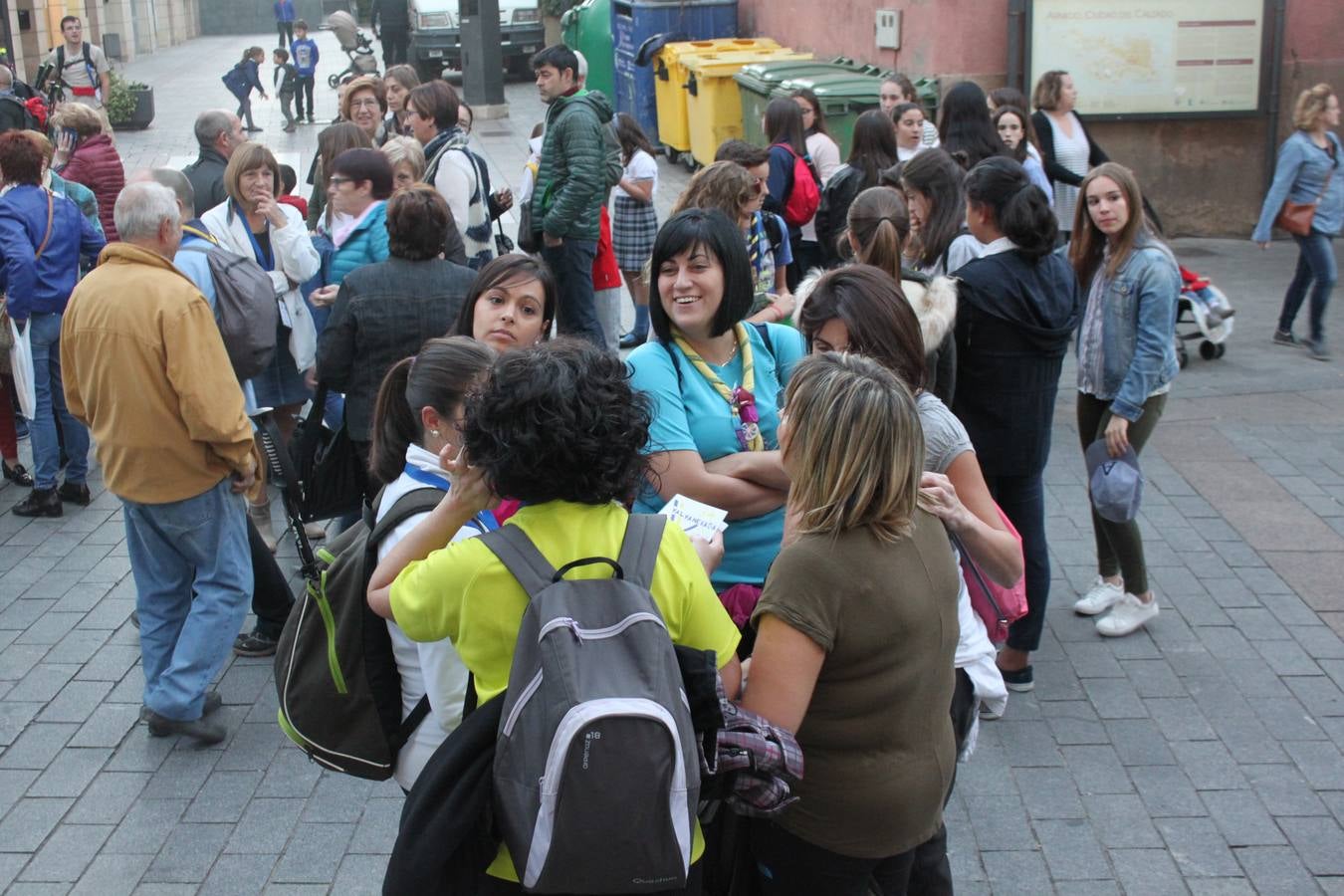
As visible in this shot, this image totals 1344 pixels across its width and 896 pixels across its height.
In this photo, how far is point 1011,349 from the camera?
4.77 meters

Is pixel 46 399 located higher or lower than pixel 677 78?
lower

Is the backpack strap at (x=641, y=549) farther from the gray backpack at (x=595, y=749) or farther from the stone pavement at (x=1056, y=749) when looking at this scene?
the stone pavement at (x=1056, y=749)

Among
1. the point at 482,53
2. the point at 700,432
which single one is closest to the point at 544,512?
the point at 700,432

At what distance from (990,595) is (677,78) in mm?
13852

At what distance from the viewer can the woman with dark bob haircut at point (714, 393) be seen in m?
3.56

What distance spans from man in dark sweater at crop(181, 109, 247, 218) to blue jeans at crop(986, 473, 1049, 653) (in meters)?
4.67

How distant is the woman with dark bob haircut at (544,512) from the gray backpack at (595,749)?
12 cm

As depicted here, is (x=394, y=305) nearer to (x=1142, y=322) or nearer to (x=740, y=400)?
(x=740, y=400)

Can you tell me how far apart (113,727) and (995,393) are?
338 cm

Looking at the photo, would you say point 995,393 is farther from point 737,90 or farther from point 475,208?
point 737,90

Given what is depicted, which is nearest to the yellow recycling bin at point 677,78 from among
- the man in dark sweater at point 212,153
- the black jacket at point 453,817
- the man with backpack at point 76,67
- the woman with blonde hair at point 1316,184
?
the man with backpack at point 76,67

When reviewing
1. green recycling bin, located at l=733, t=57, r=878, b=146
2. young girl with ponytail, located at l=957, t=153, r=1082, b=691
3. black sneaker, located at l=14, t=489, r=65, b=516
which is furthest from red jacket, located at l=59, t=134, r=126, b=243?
green recycling bin, located at l=733, t=57, r=878, b=146

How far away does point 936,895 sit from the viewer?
331cm

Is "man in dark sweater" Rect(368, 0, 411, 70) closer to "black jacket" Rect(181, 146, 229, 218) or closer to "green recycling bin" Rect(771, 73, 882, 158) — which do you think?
"green recycling bin" Rect(771, 73, 882, 158)
